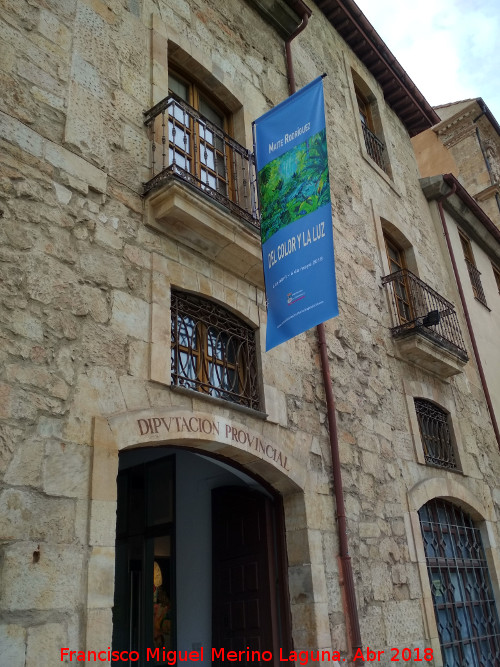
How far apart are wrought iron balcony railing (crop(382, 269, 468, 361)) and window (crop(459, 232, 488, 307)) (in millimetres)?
2371

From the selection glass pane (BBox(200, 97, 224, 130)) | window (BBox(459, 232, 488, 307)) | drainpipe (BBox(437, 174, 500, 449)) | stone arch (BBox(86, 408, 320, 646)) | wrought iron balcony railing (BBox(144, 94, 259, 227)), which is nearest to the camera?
stone arch (BBox(86, 408, 320, 646))

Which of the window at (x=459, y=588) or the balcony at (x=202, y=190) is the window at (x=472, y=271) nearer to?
the window at (x=459, y=588)

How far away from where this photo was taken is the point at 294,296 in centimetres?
474

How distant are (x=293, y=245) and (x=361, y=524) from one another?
9.12ft

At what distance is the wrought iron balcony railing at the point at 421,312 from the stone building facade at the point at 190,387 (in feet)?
0.19

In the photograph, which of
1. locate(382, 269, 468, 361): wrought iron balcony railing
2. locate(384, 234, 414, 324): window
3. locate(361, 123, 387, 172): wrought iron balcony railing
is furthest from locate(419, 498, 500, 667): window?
locate(361, 123, 387, 172): wrought iron balcony railing

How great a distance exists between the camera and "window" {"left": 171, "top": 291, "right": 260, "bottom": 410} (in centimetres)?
486

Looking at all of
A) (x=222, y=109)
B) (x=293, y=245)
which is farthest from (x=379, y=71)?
(x=293, y=245)

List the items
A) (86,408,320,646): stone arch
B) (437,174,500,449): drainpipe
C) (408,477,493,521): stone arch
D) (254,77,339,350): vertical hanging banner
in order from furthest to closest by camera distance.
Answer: (437,174,500,449): drainpipe
(408,477,493,521): stone arch
(254,77,339,350): vertical hanging banner
(86,408,320,646): stone arch

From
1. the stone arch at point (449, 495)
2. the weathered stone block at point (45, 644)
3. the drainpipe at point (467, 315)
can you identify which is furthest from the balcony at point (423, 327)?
the weathered stone block at point (45, 644)

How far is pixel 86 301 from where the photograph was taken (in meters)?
4.13

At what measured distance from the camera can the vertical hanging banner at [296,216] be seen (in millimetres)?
4691

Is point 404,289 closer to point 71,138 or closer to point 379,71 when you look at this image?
point 379,71

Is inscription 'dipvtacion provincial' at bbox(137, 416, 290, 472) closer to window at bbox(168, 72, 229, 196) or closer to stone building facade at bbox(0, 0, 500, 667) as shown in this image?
stone building facade at bbox(0, 0, 500, 667)
